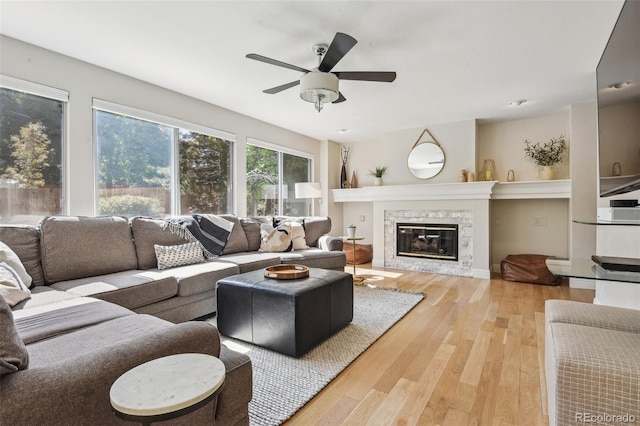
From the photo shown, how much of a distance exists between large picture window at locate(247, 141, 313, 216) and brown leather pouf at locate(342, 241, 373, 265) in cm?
100

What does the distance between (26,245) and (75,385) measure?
212cm

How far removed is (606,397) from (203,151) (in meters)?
4.17

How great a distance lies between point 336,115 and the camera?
454 centimetres

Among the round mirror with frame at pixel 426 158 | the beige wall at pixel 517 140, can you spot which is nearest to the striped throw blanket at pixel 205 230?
the round mirror with frame at pixel 426 158

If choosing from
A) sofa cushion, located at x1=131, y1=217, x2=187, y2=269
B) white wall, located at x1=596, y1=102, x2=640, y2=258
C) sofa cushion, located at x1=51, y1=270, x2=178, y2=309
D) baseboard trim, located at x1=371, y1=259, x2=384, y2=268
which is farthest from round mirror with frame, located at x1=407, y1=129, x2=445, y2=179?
sofa cushion, located at x1=51, y1=270, x2=178, y2=309

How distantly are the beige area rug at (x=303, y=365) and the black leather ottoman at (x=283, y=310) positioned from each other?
72 mm

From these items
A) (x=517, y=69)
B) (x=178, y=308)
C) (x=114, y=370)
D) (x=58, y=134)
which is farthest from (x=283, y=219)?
(x=114, y=370)

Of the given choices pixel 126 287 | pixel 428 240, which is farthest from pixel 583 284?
pixel 126 287

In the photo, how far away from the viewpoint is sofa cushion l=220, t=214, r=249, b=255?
3.76 m

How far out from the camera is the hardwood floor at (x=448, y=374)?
1.59m

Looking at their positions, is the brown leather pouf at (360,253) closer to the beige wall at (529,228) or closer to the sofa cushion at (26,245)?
the beige wall at (529,228)

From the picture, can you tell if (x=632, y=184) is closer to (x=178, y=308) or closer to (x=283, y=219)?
(x=178, y=308)

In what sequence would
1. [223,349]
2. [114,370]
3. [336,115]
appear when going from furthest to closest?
[336,115], [223,349], [114,370]

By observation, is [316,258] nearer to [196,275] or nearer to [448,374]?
[196,275]
